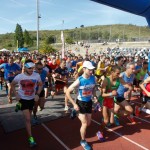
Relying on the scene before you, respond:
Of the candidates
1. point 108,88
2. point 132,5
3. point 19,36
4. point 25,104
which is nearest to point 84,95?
point 108,88

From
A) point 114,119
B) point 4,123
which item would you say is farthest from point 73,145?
point 4,123

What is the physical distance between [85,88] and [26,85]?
4.42ft

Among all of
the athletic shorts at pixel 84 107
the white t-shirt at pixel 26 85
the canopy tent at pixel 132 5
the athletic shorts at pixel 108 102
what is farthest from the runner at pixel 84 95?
the canopy tent at pixel 132 5

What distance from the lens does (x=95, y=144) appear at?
6.21 m

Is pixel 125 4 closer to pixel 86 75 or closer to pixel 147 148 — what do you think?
pixel 86 75

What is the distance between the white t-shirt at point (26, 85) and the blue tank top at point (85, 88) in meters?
1.10

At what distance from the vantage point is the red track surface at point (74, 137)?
6.11 meters

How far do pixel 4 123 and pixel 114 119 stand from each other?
3.23 metres

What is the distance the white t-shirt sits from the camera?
234 inches

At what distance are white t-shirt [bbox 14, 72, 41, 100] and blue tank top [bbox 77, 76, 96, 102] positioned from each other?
110 centimetres

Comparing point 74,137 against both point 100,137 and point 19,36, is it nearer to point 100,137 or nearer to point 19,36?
point 100,137

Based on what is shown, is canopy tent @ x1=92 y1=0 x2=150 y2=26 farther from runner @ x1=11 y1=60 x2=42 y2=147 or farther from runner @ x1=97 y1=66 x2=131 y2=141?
runner @ x1=11 y1=60 x2=42 y2=147

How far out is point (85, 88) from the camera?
582 cm

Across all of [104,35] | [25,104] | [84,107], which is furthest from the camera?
[104,35]
